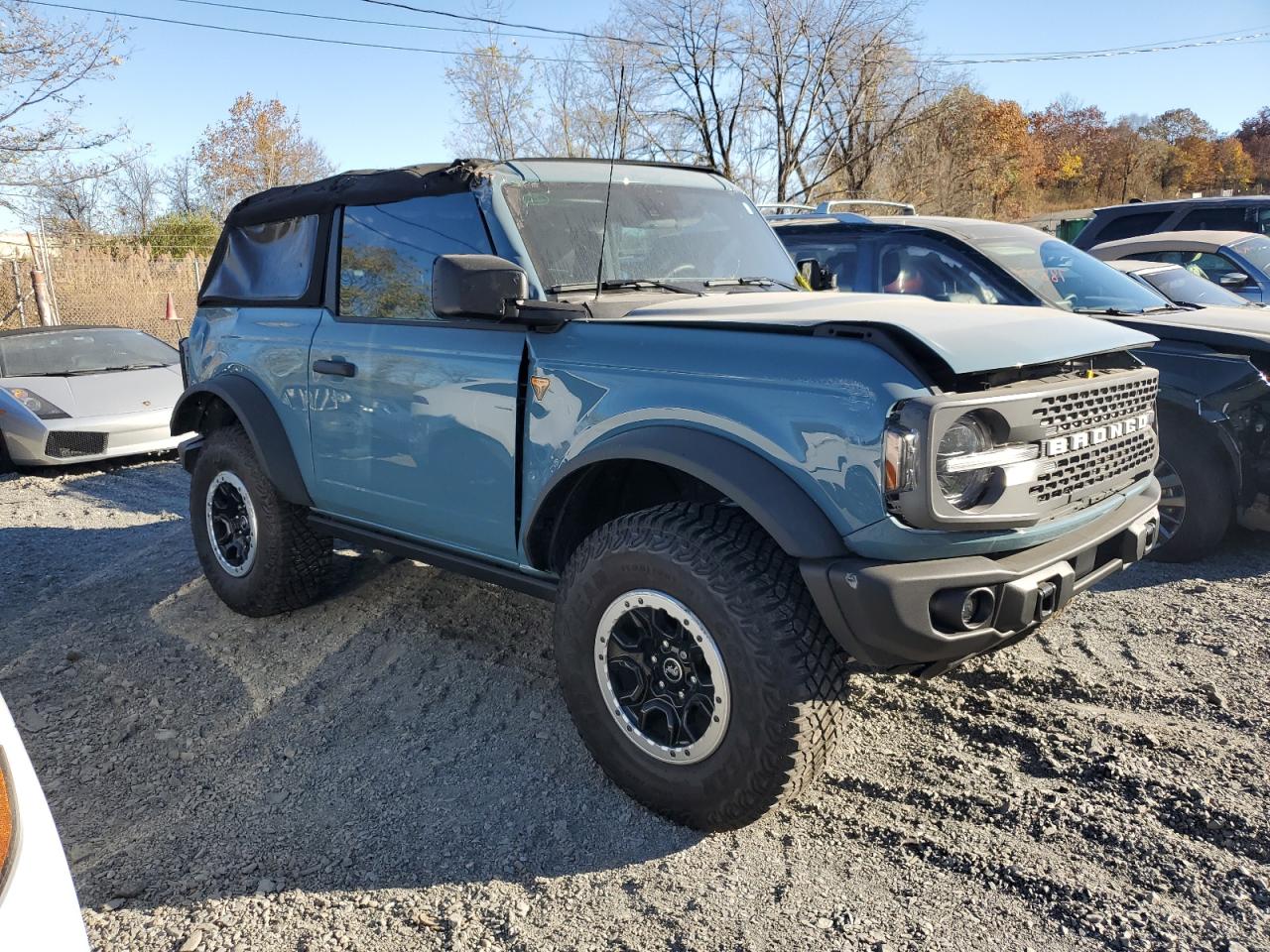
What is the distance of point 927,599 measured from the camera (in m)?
2.44

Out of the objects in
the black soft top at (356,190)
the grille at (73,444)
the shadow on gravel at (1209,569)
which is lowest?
the shadow on gravel at (1209,569)

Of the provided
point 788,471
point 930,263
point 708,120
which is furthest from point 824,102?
point 788,471

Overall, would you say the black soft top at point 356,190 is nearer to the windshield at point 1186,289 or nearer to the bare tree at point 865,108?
the windshield at point 1186,289

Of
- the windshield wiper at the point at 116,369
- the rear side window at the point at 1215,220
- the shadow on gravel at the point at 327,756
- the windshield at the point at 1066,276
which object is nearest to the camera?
the shadow on gravel at the point at 327,756

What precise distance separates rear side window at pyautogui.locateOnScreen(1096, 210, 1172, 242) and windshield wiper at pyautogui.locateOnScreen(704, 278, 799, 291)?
26.9 feet

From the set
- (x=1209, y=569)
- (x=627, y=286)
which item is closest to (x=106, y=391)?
(x=627, y=286)

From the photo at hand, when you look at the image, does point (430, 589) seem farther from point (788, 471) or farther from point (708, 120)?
point (708, 120)

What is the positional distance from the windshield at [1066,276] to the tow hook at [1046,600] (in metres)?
3.59

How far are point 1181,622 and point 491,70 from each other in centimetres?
2653

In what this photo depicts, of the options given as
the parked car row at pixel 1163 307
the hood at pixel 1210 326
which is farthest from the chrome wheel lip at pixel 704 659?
the hood at pixel 1210 326

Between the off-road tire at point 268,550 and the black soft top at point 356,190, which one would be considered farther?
the off-road tire at point 268,550

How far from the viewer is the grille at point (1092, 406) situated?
8.89 feet

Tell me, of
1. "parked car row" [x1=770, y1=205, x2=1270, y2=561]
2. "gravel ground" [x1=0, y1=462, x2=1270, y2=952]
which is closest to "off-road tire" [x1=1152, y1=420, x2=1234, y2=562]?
"parked car row" [x1=770, y1=205, x2=1270, y2=561]

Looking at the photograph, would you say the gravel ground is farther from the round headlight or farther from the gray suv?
the gray suv
